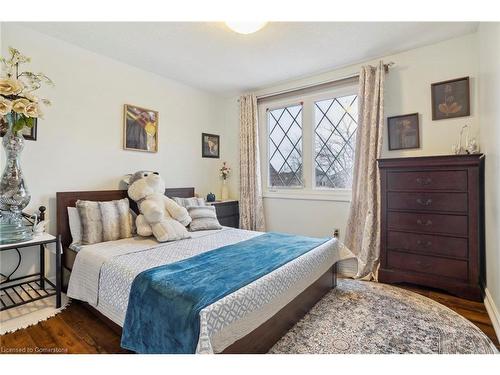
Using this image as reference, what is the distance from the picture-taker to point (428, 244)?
2451 mm

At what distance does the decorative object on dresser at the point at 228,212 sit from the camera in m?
3.79

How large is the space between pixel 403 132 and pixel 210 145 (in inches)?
106

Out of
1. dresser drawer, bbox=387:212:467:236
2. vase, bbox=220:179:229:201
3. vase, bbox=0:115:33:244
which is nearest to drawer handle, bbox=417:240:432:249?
dresser drawer, bbox=387:212:467:236

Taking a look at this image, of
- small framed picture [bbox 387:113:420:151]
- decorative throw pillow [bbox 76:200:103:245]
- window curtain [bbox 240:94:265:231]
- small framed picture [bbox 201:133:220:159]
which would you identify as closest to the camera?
decorative throw pillow [bbox 76:200:103:245]

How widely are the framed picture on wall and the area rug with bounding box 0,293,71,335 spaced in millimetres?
1722

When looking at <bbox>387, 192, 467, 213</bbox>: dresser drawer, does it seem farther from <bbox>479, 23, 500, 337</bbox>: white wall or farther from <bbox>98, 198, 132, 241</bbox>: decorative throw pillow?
<bbox>98, 198, 132, 241</bbox>: decorative throw pillow

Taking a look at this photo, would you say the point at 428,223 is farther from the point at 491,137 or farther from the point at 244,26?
the point at 244,26

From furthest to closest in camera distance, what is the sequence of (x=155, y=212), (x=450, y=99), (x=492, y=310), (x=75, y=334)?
1. (x=450, y=99)
2. (x=155, y=212)
3. (x=492, y=310)
4. (x=75, y=334)

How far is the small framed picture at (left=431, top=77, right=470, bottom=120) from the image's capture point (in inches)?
101

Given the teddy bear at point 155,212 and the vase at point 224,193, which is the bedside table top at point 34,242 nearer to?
the teddy bear at point 155,212

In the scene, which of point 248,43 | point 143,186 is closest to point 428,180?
point 248,43
